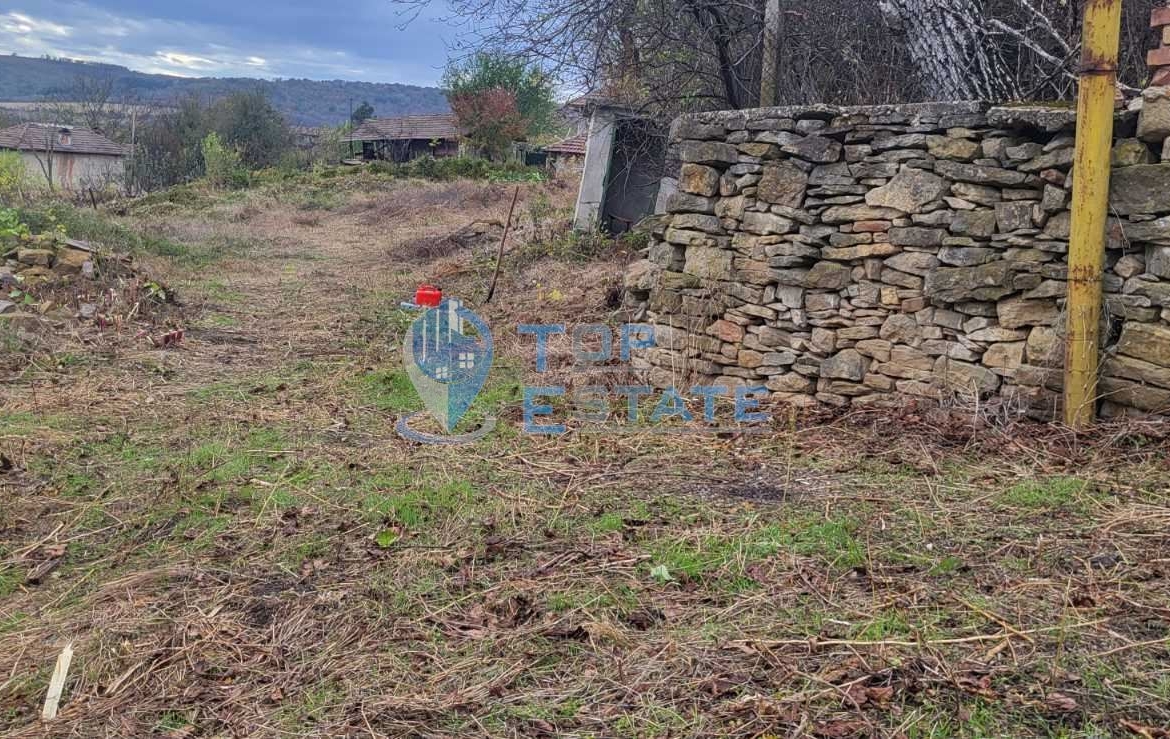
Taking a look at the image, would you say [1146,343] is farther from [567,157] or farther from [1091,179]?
[567,157]

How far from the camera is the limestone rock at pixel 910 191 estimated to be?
445 cm

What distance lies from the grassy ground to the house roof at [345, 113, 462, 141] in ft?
118

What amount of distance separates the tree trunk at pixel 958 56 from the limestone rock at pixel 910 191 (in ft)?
4.00

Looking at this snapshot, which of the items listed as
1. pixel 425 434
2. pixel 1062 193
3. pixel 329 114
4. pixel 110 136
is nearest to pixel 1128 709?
pixel 1062 193

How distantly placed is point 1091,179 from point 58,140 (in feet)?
154

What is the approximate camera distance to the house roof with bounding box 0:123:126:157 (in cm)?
3956

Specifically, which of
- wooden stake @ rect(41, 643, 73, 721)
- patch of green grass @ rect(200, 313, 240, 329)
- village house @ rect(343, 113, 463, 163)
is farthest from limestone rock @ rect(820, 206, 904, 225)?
village house @ rect(343, 113, 463, 163)

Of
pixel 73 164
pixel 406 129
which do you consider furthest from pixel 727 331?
pixel 73 164

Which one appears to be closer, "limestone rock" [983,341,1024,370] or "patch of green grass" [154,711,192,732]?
"patch of green grass" [154,711,192,732]

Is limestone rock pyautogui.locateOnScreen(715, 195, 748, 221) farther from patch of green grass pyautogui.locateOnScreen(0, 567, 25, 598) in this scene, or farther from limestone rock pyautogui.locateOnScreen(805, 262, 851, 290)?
patch of green grass pyautogui.locateOnScreen(0, 567, 25, 598)

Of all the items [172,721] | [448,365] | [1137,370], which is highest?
[1137,370]

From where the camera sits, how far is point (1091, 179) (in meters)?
3.87

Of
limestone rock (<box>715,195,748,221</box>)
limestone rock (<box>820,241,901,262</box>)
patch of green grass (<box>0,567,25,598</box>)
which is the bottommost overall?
patch of green grass (<box>0,567,25,598</box>)

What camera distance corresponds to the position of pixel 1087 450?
3.91 meters
